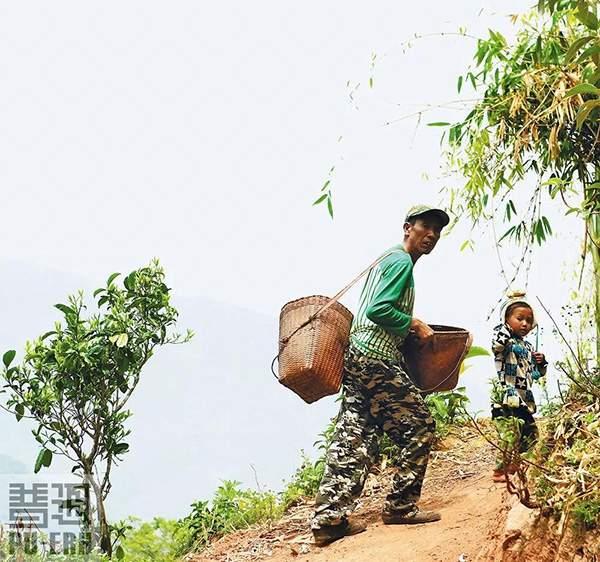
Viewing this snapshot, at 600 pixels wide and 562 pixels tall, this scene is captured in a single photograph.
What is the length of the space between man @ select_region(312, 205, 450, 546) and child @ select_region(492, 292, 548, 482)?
41 cm

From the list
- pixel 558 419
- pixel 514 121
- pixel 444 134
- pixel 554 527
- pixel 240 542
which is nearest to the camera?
pixel 554 527

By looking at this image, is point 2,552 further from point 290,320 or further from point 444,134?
point 444,134

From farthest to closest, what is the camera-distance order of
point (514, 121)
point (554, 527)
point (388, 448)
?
point (388, 448)
point (514, 121)
point (554, 527)

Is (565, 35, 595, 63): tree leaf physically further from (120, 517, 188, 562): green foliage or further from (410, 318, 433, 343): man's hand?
(120, 517, 188, 562): green foliage

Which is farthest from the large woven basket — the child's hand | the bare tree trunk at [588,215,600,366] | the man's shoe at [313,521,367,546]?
the bare tree trunk at [588,215,600,366]

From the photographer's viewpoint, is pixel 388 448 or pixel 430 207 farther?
pixel 388 448

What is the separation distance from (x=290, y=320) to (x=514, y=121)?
5.07ft

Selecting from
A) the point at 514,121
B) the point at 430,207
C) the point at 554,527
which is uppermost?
the point at 514,121

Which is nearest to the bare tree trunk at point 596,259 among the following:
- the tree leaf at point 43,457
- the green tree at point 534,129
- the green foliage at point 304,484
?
the green tree at point 534,129

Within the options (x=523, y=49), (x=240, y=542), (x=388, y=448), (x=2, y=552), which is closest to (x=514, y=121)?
(x=523, y=49)

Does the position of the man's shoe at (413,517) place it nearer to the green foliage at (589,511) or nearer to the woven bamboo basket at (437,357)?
the woven bamboo basket at (437,357)

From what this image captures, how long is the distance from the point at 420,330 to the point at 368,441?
2.13 feet

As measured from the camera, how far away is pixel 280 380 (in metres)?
5.04

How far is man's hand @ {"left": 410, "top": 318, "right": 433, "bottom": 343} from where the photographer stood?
16.6 feet
